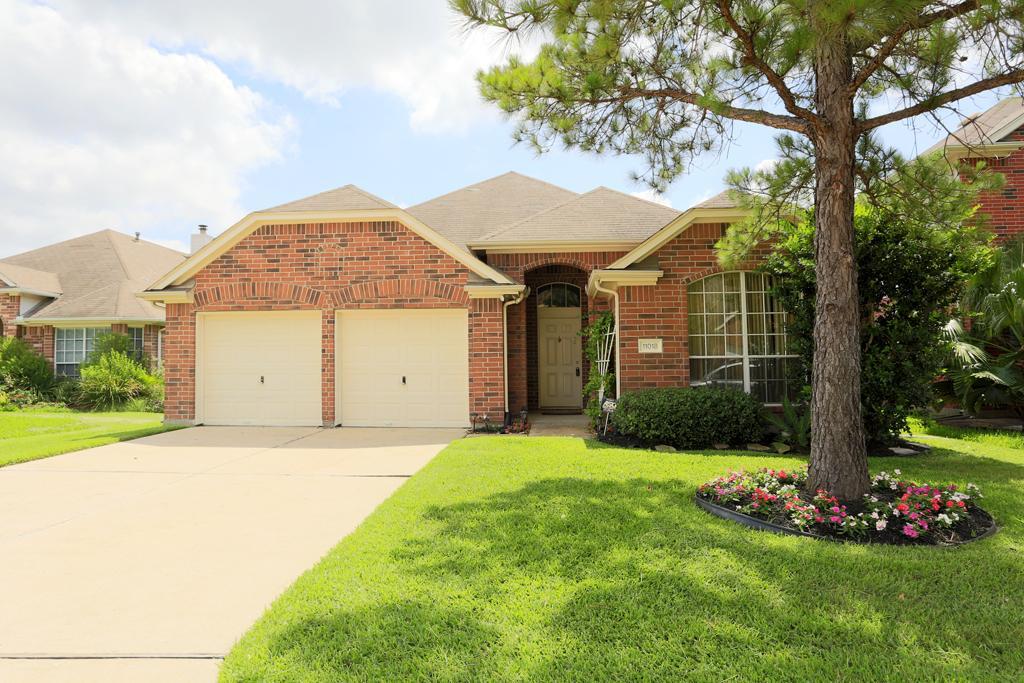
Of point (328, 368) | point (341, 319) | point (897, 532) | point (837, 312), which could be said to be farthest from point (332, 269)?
point (897, 532)

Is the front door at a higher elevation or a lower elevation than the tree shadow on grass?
higher

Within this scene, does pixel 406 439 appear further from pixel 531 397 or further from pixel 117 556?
pixel 117 556

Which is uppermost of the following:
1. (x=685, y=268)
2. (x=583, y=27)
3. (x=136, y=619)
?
(x=583, y=27)

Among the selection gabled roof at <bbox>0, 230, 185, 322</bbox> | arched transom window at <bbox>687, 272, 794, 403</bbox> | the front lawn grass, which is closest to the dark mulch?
the front lawn grass

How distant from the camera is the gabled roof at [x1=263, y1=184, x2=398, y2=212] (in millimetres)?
11297

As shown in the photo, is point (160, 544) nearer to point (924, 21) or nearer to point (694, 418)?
point (694, 418)

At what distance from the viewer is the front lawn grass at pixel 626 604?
2.69m

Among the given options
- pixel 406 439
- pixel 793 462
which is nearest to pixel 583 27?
pixel 793 462

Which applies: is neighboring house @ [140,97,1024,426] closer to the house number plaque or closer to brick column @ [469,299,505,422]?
brick column @ [469,299,505,422]

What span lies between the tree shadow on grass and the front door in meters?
9.30

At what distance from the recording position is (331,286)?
36.8 feet

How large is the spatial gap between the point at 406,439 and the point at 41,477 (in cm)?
480

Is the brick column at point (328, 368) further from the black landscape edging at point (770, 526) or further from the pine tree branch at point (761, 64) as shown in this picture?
the pine tree branch at point (761, 64)

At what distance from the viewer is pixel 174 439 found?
31.8 ft
